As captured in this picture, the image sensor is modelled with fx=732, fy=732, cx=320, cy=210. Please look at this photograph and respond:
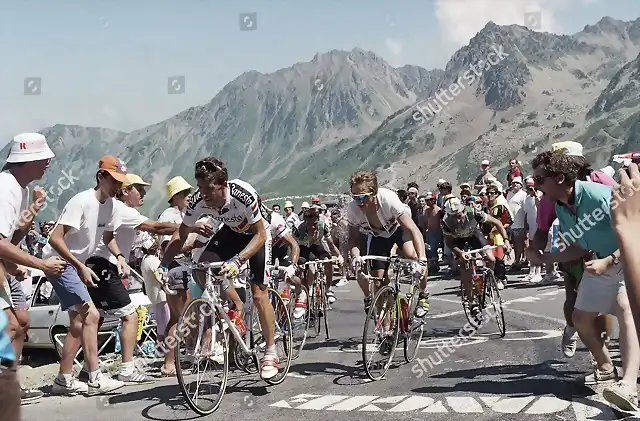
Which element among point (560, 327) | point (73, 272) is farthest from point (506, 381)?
point (73, 272)

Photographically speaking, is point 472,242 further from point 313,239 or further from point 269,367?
point 269,367

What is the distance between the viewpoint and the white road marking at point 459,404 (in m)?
5.50

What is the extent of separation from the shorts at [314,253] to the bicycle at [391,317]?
13.9ft

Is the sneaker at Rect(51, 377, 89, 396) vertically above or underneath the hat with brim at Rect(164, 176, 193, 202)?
underneath

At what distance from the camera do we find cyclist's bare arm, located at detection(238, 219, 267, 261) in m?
6.44

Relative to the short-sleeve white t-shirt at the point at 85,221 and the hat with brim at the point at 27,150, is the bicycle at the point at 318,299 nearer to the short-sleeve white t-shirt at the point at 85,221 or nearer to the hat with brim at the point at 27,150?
the short-sleeve white t-shirt at the point at 85,221

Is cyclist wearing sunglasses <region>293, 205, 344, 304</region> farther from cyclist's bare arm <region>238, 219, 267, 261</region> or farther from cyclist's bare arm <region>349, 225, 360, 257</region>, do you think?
cyclist's bare arm <region>238, 219, 267, 261</region>

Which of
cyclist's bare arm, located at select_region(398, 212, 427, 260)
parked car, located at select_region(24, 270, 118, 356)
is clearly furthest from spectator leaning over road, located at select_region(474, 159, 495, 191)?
parked car, located at select_region(24, 270, 118, 356)

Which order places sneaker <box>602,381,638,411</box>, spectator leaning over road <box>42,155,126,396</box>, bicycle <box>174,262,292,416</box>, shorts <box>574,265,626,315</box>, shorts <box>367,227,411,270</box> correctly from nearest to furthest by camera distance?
sneaker <box>602,381,638,411</box> → shorts <box>574,265,626,315</box> → bicycle <box>174,262,292,416</box> → spectator leaning over road <box>42,155,126,396</box> → shorts <box>367,227,411,270</box>

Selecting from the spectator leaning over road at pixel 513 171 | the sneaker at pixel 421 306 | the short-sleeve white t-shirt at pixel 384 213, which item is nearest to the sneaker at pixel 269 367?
the sneaker at pixel 421 306

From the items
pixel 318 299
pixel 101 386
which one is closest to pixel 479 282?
pixel 318 299

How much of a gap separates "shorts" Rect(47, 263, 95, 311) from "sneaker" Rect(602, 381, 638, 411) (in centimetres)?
459

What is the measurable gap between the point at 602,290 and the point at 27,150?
189 inches

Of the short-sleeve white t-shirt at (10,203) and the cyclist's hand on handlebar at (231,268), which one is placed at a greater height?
the short-sleeve white t-shirt at (10,203)
